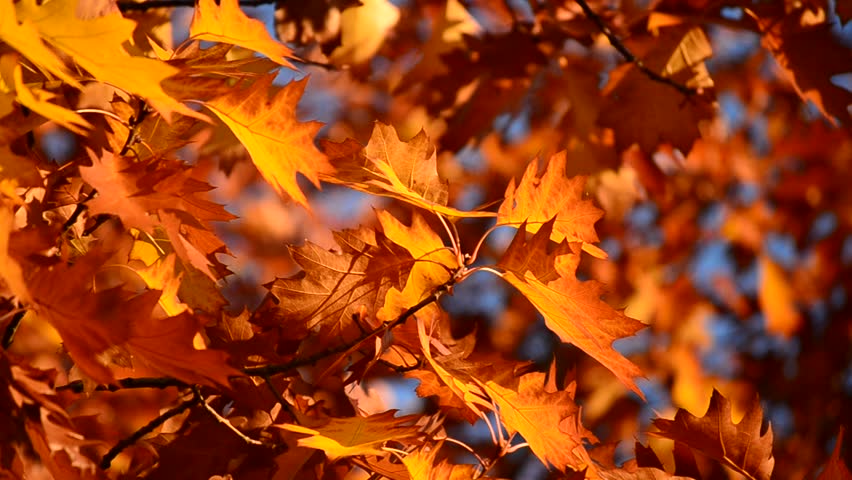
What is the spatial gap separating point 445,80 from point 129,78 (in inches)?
52.1

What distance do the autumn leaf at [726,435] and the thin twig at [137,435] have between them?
51 centimetres

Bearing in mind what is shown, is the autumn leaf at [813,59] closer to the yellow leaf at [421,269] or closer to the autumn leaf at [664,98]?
the autumn leaf at [664,98]

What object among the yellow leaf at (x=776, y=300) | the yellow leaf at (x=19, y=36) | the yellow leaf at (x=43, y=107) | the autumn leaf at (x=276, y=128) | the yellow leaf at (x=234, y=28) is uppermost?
the yellow leaf at (x=19, y=36)

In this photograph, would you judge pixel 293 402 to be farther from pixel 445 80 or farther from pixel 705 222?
pixel 705 222

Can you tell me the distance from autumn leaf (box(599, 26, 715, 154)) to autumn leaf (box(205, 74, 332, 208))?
102 cm

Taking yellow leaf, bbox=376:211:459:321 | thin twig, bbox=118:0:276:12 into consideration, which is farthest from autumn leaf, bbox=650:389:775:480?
thin twig, bbox=118:0:276:12

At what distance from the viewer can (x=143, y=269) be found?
999mm

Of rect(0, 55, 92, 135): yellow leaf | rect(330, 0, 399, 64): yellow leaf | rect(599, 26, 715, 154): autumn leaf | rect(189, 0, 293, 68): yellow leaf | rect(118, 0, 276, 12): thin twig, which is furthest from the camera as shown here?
rect(330, 0, 399, 64): yellow leaf

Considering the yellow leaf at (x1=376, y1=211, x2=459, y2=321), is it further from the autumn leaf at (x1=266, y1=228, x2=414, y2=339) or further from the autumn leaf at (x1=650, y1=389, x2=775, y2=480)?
the autumn leaf at (x1=650, y1=389, x2=775, y2=480)

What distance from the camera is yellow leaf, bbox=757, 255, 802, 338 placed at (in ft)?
17.1

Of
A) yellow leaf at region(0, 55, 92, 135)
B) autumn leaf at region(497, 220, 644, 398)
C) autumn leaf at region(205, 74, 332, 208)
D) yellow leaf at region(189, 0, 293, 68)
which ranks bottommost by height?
autumn leaf at region(497, 220, 644, 398)

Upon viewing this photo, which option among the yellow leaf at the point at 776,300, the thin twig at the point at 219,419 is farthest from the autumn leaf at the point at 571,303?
the yellow leaf at the point at 776,300

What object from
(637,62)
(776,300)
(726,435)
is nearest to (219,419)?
(726,435)

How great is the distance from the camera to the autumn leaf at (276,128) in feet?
3.05
